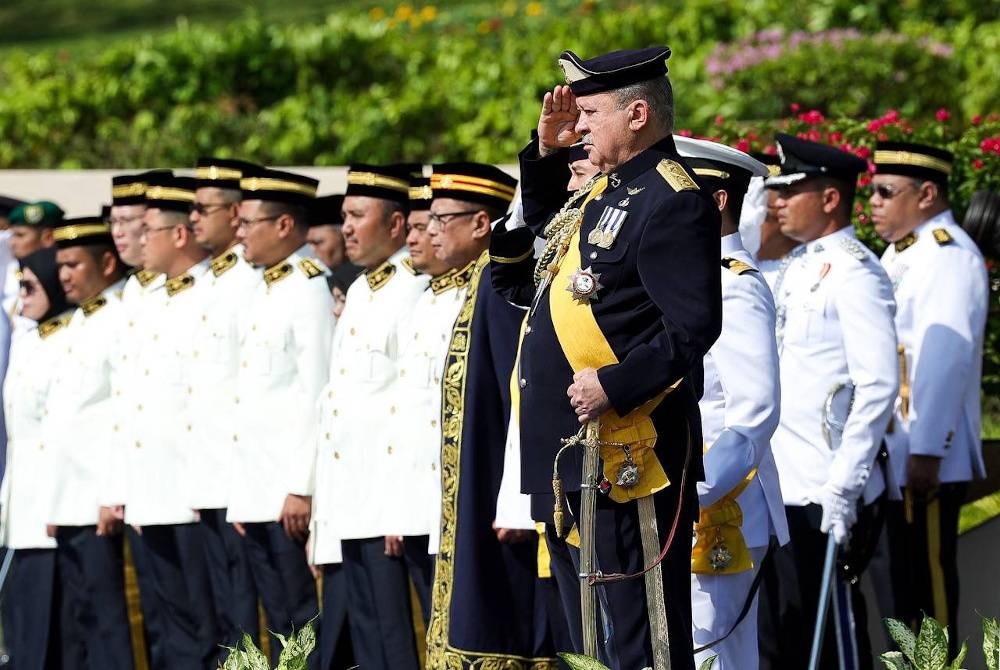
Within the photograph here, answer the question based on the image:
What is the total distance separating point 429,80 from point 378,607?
27.5ft

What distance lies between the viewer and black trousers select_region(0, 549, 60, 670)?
26.8ft

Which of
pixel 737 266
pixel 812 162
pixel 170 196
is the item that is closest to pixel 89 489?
pixel 170 196

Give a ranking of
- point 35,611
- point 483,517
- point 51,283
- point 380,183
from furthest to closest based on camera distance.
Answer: point 51,283
point 35,611
point 380,183
point 483,517

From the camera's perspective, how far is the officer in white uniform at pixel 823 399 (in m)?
6.45

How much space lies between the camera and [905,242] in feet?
24.2

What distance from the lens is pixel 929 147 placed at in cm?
734

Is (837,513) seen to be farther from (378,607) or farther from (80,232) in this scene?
(80,232)

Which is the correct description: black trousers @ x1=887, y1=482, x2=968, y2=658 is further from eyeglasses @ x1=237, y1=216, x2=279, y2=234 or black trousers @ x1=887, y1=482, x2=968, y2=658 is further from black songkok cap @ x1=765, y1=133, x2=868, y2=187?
eyeglasses @ x1=237, y1=216, x2=279, y2=234

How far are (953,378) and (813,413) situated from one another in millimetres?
755

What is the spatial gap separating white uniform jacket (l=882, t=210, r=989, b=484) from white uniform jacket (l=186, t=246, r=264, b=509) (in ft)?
8.56

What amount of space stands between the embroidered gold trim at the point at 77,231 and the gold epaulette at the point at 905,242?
3.47 meters

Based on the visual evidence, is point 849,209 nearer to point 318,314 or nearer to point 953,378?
point 953,378

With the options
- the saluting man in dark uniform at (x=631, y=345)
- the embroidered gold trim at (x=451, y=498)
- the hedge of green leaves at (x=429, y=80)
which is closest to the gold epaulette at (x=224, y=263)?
the embroidered gold trim at (x=451, y=498)

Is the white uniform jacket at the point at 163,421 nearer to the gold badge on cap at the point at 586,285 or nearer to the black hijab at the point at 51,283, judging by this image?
the black hijab at the point at 51,283
